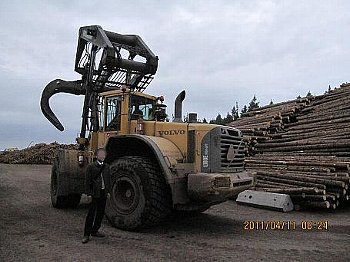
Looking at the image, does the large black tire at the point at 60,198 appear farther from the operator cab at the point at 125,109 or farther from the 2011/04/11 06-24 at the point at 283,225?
the 2011/04/11 06-24 at the point at 283,225

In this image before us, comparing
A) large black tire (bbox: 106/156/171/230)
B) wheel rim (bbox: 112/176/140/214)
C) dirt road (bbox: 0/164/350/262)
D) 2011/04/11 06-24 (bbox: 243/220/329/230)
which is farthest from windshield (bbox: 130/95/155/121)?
2011/04/11 06-24 (bbox: 243/220/329/230)

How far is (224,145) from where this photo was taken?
7.69 meters

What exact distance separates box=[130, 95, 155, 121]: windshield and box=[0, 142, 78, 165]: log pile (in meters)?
14.2

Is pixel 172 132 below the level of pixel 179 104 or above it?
below

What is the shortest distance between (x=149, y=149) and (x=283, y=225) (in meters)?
3.50

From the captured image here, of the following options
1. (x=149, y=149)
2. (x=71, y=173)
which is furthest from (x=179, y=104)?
(x=71, y=173)

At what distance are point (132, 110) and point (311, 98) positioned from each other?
37.6 feet

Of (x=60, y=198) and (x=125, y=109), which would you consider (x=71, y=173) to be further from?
(x=125, y=109)

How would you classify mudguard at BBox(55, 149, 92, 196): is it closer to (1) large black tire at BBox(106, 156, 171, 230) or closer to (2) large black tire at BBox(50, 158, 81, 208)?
(2) large black tire at BBox(50, 158, 81, 208)

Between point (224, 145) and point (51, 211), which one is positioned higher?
point (224, 145)

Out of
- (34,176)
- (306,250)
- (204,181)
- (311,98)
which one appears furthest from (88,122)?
(311,98)

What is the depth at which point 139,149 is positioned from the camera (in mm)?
8242

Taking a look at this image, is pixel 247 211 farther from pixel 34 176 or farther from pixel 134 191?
pixel 34 176

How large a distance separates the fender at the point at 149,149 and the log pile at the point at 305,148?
15.8 ft
